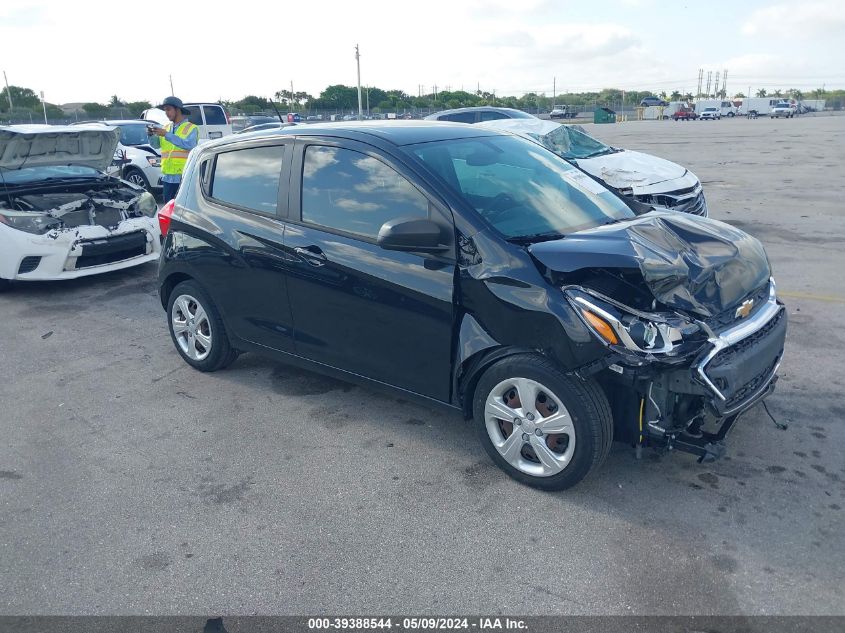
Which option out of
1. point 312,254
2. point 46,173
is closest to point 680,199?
point 312,254

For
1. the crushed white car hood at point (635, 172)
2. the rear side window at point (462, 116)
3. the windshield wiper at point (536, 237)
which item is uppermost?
the rear side window at point (462, 116)

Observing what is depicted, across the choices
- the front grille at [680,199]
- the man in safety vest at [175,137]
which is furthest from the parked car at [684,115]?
the man in safety vest at [175,137]

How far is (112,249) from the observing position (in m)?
7.91

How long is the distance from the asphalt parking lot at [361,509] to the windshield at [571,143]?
534cm

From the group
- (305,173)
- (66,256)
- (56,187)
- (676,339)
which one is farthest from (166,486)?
(56,187)

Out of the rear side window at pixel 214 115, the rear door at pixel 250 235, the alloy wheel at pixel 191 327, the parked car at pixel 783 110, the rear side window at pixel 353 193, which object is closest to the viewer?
the rear side window at pixel 353 193

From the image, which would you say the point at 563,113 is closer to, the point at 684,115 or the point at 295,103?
the point at 684,115

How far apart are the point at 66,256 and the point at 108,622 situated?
567 centimetres

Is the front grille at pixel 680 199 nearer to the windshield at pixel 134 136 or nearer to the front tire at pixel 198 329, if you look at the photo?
the front tire at pixel 198 329

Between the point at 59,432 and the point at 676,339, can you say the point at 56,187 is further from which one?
the point at 676,339

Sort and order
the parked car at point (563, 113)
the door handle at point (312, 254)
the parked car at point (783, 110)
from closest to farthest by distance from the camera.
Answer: the door handle at point (312, 254) → the parked car at point (783, 110) → the parked car at point (563, 113)

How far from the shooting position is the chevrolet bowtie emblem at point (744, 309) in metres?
3.57

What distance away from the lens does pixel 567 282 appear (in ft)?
11.2

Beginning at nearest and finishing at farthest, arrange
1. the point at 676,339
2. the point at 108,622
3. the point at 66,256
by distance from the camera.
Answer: the point at 108,622
the point at 676,339
the point at 66,256
